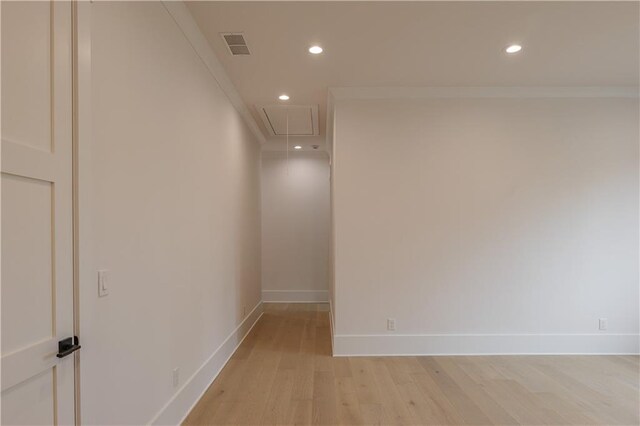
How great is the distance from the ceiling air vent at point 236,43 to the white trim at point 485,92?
3.67ft

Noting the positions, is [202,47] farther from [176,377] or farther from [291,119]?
[176,377]

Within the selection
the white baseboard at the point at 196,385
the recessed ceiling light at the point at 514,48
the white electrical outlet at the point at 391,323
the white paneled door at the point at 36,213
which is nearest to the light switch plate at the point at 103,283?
the white paneled door at the point at 36,213

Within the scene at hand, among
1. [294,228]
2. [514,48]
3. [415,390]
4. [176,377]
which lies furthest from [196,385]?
[294,228]

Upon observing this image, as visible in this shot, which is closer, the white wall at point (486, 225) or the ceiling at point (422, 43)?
the ceiling at point (422, 43)

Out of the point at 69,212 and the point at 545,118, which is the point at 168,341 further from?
the point at 545,118

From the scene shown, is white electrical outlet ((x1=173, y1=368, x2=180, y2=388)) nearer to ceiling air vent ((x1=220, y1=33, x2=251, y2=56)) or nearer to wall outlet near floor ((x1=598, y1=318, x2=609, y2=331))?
ceiling air vent ((x1=220, y1=33, x2=251, y2=56))

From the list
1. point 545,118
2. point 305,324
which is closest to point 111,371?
point 305,324

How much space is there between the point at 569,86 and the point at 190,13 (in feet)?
12.3

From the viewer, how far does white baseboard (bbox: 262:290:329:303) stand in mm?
6461

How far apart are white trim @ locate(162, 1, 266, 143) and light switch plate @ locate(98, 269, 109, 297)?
5.43 feet

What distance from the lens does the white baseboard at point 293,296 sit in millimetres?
6461

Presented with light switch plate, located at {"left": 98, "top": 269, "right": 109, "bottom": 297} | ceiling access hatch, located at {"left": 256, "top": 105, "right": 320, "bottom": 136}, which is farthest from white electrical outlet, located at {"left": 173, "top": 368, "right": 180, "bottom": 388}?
ceiling access hatch, located at {"left": 256, "top": 105, "right": 320, "bottom": 136}

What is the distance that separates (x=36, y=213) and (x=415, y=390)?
Answer: 2.83 meters

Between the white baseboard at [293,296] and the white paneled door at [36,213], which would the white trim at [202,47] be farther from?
the white baseboard at [293,296]
